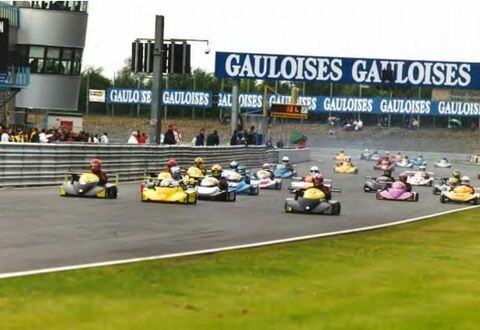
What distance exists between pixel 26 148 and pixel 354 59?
2393 cm

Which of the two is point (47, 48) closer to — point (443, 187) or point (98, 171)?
point (443, 187)

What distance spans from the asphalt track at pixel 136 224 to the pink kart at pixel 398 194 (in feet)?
2.75

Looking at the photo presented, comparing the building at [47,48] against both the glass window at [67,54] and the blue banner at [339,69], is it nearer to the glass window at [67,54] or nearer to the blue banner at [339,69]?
the glass window at [67,54]

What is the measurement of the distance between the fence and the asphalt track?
2.23 feet

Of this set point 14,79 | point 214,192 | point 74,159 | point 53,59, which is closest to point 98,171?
point 214,192

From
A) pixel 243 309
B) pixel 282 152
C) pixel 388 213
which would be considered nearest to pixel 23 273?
pixel 243 309

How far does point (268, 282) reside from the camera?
9.75m

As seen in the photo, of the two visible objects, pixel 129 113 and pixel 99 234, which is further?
pixel 129 113

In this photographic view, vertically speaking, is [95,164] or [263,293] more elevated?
[95,164]

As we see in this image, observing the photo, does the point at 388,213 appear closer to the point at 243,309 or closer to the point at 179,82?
the point at 243,309

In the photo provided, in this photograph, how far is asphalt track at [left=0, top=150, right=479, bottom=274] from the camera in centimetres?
1184

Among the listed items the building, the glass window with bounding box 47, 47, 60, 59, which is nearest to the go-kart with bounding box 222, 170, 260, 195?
the building

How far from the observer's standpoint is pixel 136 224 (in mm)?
15711

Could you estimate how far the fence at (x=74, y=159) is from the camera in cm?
2352
